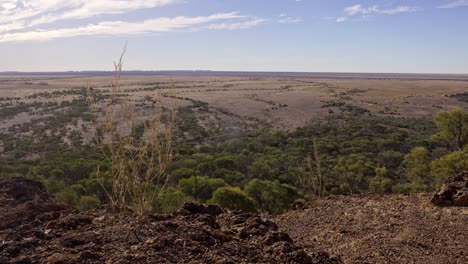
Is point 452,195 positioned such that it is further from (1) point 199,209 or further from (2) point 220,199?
(2) point 220,199

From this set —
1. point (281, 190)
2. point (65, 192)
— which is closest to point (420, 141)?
point (281, 190)

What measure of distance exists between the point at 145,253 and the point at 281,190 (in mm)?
12228

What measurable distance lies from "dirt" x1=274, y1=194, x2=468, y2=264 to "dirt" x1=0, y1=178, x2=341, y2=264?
36.4 inches

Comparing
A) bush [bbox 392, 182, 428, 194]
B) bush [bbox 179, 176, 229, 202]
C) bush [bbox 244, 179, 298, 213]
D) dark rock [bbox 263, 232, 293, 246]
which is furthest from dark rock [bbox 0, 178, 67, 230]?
bush [bbox 392, 182, 428, 194]

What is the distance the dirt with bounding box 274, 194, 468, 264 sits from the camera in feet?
25.7

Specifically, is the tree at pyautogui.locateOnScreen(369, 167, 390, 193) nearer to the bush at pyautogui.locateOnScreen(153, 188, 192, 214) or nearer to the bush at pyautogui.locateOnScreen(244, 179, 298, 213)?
the bush at pyautogui.locateOnScreen(244, 179, 298, 213)

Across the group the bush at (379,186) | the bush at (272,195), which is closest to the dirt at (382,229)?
the bush at (272,195)

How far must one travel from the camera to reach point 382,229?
9.19 metres

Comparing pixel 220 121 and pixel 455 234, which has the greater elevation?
pixel 455 234

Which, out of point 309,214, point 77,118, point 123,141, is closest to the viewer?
point 123,141

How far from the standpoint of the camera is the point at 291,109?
6344 centimetres

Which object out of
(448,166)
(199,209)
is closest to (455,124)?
(448,166)

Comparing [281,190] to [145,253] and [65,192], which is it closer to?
[65,192]

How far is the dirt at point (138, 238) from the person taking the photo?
5566 mm
